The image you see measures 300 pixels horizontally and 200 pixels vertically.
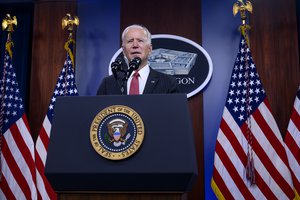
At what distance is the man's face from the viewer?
7.62 feet

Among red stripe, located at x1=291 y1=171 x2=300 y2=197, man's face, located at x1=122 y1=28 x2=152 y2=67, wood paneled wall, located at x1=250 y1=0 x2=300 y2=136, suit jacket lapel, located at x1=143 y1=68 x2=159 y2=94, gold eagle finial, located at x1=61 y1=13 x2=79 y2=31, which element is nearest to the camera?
suit jacket lapel, located at x1=143 y1=68 x2=159 y2=94

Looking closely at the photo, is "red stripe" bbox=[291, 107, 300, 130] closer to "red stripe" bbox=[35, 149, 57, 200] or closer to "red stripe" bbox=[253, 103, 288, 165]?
"red stripe" bbox=[253, 103, 288, 165]

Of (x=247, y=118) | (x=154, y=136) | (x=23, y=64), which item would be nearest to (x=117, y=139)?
(x=154, y=136)

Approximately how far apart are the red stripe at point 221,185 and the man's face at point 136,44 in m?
1.45

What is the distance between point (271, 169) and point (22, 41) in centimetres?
291

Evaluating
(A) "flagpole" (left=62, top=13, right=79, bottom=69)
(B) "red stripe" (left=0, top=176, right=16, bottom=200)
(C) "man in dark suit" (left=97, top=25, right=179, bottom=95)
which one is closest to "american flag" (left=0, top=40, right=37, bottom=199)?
(B) "red stripe" (left=0, top=176, right=16, bottom=200)

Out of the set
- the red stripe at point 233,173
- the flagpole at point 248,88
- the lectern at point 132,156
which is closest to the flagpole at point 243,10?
the flagpole at point 248,88

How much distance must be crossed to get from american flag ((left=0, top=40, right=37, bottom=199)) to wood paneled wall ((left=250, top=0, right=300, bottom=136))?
2.28m

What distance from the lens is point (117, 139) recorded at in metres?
1.49

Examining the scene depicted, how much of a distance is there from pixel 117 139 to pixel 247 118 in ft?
7.22

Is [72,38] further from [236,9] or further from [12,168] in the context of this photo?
[236,9]

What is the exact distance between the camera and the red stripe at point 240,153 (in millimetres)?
3263

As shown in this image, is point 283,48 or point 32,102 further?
point 32,102

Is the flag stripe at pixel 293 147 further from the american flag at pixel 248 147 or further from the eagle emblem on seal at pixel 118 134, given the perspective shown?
the eagle emblem on seal at pixel 118 134
